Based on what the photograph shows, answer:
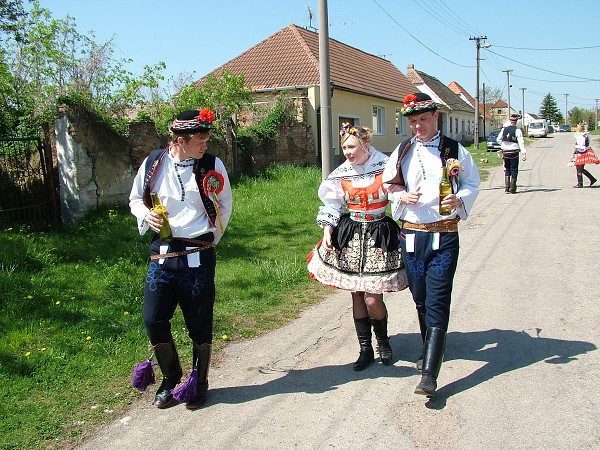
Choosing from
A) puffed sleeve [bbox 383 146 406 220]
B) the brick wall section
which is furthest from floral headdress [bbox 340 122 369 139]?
the brick wall section

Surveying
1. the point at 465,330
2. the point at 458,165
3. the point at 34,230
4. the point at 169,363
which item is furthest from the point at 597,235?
the point at 34,230

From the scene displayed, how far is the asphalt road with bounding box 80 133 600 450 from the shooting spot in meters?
3.25

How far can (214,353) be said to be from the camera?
15.5ft

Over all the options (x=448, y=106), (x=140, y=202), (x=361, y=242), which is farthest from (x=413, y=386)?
(x=448, y=106)

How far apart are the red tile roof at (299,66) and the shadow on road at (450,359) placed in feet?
54.3

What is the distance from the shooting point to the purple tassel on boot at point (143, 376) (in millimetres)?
3762

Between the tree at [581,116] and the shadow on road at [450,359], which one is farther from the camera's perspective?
the tree at [581,116]

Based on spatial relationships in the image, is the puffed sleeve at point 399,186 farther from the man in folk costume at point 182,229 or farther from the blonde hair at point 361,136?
the man in folk costume at point 182,229

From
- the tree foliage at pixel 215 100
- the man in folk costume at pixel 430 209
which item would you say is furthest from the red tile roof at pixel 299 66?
the man in folk costume at pixel 430 209

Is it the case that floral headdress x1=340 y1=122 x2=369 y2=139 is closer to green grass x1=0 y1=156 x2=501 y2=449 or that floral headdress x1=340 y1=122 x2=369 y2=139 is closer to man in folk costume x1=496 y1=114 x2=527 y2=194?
green grass x1=0 y1=156 x2=501 y2=449

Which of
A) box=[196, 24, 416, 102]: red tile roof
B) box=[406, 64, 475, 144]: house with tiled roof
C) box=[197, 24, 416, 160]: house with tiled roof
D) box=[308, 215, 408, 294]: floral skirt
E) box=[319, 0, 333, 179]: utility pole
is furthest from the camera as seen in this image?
box=[406, 64, 475, 144]: house with tiled roof

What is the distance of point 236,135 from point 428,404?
12505 mm

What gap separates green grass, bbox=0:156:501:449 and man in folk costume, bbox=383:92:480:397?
189cm

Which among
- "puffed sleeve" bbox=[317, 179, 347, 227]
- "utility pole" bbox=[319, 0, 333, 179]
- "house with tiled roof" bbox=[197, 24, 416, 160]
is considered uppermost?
"house with tiled roof" bbox=[197, 24, 416, 160]
